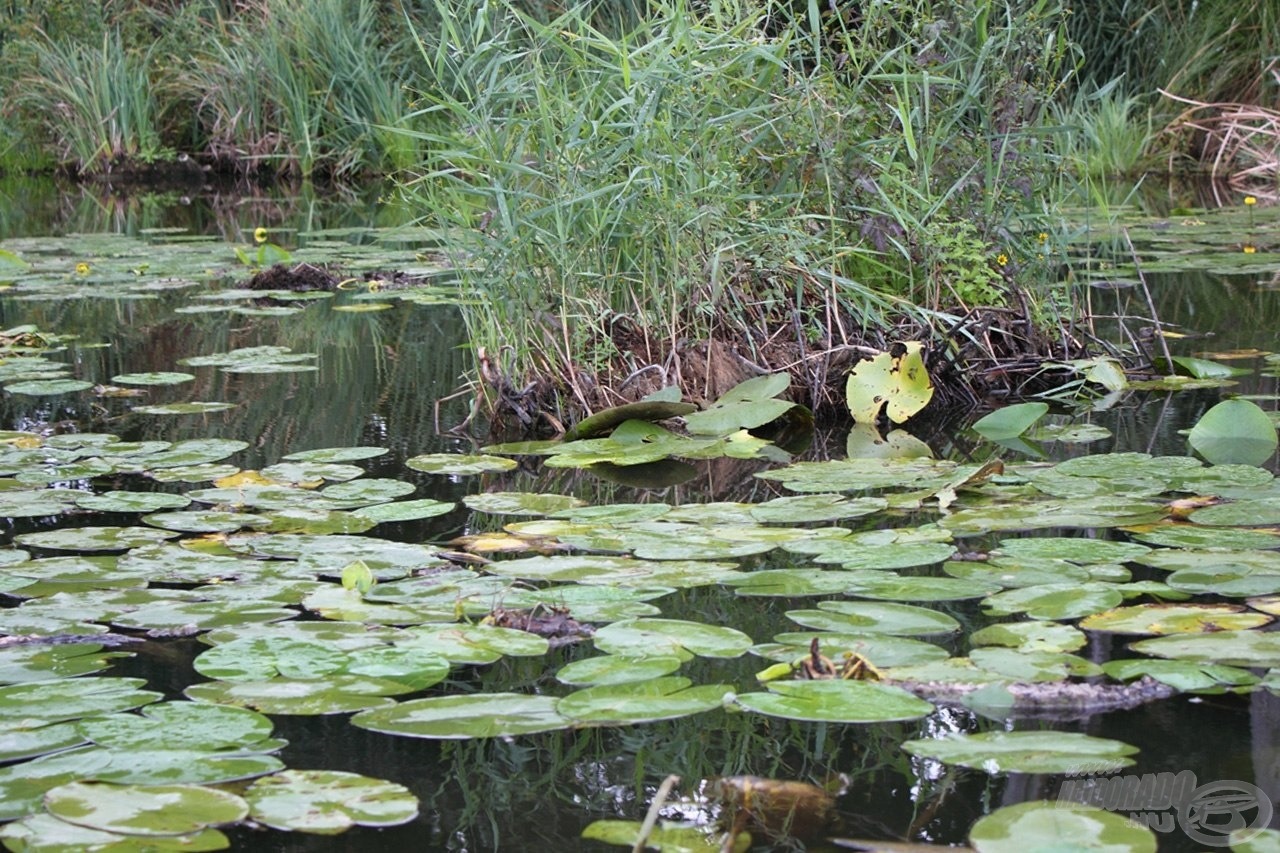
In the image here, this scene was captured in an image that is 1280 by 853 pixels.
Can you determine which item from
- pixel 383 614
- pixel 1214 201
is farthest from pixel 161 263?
pixel 1214 201

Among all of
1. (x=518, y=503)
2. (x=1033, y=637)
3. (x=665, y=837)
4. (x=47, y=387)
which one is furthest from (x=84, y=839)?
(x=47, y=387)

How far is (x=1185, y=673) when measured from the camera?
1.65 metres

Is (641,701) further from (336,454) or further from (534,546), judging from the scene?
(336,454)

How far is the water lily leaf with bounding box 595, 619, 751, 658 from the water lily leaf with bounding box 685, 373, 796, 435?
134cm

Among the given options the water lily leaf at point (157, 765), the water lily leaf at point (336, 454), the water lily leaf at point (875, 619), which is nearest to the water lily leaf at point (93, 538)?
the water lily leaf at point (336, 454)

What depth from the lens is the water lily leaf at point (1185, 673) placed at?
1629 mm

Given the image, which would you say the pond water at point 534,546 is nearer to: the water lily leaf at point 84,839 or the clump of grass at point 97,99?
the water lily leaf at point 84,839

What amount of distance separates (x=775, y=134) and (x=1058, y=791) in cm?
246

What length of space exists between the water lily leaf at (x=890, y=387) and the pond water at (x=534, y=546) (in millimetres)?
104

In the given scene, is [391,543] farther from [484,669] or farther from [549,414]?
[549,414]

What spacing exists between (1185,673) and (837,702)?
0.41 metres

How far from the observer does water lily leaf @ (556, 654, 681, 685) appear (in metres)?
1.70

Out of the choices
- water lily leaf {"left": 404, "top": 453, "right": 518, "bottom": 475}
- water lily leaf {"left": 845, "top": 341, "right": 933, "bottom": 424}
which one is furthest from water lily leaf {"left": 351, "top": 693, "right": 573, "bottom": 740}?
water lily leaf {"left": 845, "top": 341, "right": 933, "bottom": 424}

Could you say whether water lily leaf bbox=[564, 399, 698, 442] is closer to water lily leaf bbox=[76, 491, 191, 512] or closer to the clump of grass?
water lily leaf bbox=[76, 491, 191, 512]
